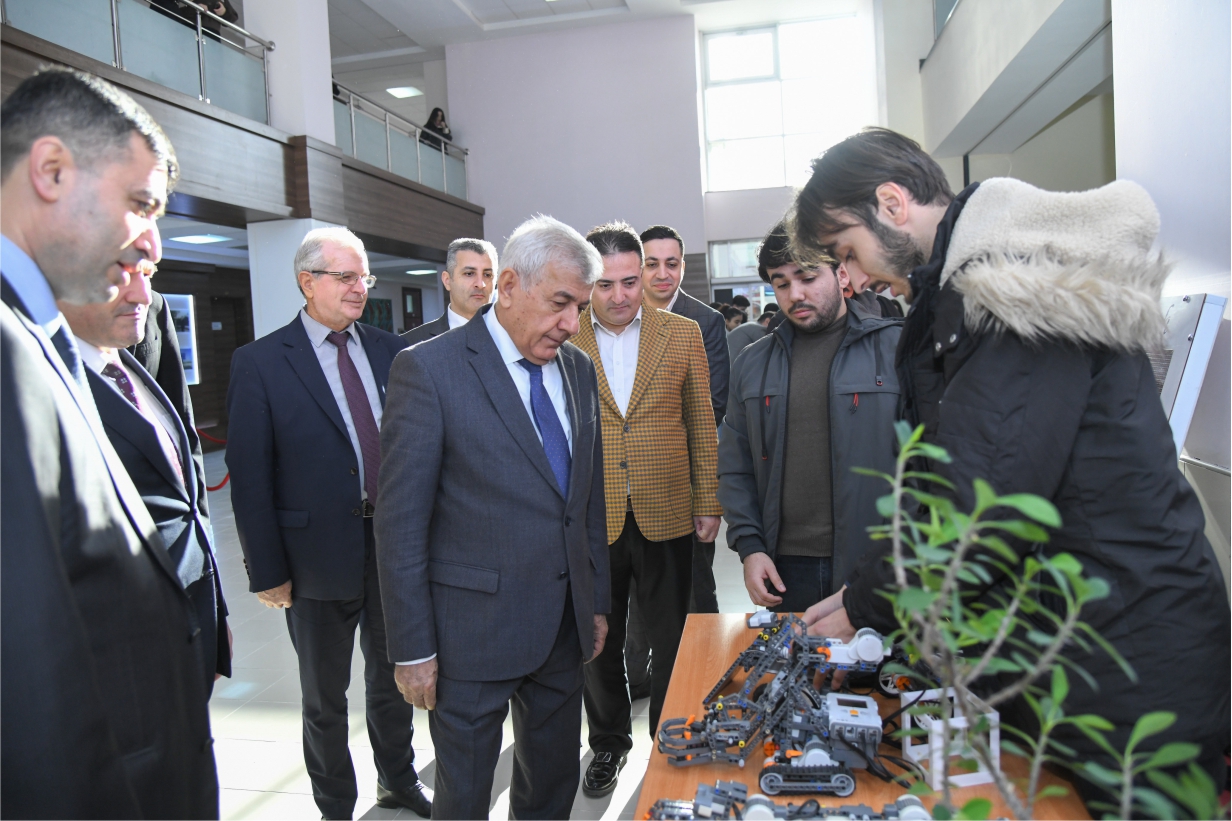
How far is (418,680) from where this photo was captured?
1801mm

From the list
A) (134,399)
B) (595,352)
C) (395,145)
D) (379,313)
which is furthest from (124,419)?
(379,313)

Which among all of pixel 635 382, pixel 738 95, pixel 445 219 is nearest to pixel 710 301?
pixel 738 95

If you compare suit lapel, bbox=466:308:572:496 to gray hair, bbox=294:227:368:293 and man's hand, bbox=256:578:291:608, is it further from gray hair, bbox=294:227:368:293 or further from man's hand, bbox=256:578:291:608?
man's hand, bbox=256:578:291:608

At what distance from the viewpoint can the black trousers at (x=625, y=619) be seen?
2805 mm

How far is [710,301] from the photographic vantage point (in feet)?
43.9

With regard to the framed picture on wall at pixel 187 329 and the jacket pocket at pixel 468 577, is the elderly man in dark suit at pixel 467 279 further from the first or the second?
the framed picture on wall at pixel 187 329

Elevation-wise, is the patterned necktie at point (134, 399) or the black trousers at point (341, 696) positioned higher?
the patterned necktie at point (134, 399)

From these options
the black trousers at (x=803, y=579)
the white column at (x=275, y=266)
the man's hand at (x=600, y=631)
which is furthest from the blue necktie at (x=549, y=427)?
the white column at (x=275, y=266)

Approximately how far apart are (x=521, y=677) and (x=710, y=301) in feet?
39.0

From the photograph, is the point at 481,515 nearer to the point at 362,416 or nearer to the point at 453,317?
the point at 362,416

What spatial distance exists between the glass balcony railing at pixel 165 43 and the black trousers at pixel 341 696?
5.26 meters

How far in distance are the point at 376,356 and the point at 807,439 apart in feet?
4.87

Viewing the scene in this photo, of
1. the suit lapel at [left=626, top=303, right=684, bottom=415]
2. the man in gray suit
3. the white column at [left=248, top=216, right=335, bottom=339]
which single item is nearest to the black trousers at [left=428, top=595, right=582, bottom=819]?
the man in gray suit

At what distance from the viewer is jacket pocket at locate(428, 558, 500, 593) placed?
1.82 metres
